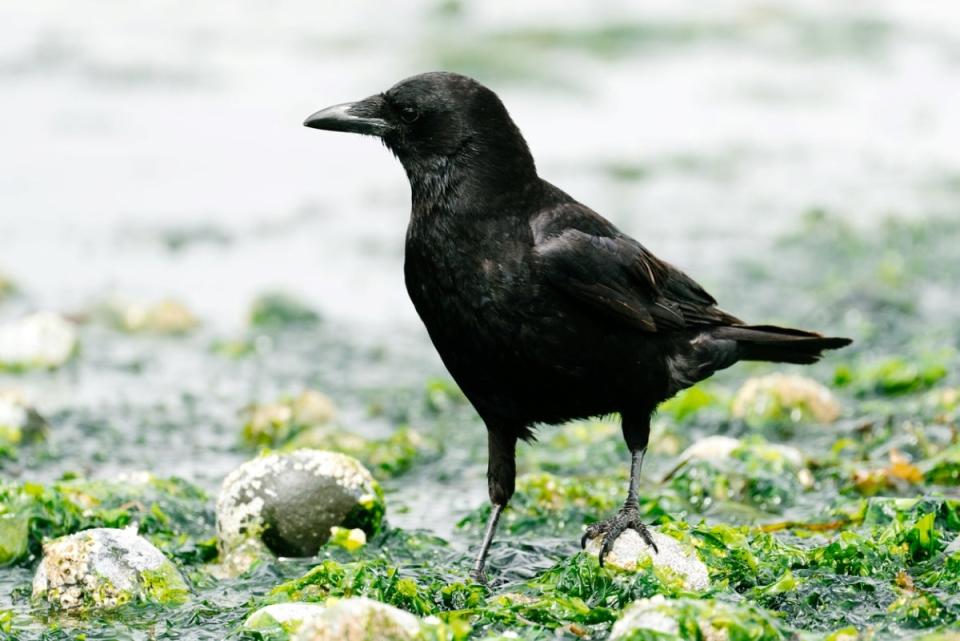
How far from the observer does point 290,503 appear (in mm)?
4949

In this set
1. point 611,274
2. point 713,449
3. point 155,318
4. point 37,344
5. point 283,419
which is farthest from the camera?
point 155,318

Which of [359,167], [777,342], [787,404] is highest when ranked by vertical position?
[359,167]

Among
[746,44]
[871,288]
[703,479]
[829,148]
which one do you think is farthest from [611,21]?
[703,479]

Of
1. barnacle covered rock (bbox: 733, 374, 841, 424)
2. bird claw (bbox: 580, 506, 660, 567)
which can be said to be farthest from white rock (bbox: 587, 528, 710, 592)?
barnacle covered rock (bbox: 733, 374, 841, 424)

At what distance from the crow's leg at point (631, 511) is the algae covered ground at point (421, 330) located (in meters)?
0.10

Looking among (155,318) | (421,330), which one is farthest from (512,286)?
(421,330)

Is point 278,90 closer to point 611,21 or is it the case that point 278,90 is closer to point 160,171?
point 160,171

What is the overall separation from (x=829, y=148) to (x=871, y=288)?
25.0 ft

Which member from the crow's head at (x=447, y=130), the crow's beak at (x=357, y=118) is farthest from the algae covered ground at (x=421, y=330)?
the crow's beak at (x=357, y=118)

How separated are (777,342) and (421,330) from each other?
525 cm

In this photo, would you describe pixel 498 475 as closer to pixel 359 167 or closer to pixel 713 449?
pixel 713 449

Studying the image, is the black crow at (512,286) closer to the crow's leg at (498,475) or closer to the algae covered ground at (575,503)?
the crow's leg at (498,475)

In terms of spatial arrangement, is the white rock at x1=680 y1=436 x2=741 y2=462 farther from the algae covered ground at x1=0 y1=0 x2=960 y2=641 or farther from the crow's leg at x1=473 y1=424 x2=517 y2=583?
the crow's leg at x1=473 y1=424 x2=517 y2=583

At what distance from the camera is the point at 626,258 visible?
495 centimetres
